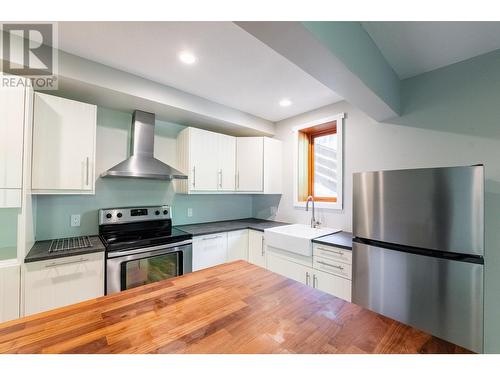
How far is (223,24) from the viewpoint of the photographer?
4.30ft

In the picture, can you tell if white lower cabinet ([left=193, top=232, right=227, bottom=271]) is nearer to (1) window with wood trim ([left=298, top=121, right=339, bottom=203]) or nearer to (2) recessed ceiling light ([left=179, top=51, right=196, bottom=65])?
(1) window with wood trim ([left=298, top=121, right=339, bottom=203])

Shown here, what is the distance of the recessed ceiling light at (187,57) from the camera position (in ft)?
5.23

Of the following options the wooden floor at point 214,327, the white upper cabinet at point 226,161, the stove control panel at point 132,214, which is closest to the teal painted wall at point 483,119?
the wooden floor at point 214,327

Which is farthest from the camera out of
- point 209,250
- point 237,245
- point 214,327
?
point 237,245

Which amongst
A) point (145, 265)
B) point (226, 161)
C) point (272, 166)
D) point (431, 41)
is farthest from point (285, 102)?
point (145, 265)

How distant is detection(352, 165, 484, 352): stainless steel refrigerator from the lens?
1218 mm

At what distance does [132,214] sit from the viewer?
2.27 m

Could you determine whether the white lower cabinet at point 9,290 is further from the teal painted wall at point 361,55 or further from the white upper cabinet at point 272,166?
the white upper cabinet at point 272,166

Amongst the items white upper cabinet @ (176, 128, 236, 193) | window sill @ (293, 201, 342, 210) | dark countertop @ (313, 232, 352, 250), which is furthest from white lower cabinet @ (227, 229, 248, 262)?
dark countertop @ (313, 232, 352, 250)

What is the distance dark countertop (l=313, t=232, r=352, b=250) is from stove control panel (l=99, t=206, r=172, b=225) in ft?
5.73

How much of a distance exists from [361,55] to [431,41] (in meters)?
0.60

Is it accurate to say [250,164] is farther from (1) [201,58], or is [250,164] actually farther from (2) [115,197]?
(2) [115,197]
